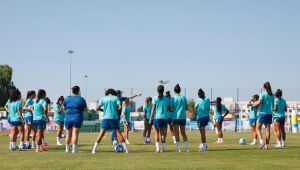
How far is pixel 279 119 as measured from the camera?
→ 23469 mm

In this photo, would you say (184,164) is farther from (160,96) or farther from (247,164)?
(160,96)

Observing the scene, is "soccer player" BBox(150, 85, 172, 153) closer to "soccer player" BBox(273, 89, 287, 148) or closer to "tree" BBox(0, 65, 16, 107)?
"soccer player" BBox(273, 89, 287, 148)

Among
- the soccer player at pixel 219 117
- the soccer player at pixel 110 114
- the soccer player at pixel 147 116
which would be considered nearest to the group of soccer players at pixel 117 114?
the soccer player at pixel 110 114

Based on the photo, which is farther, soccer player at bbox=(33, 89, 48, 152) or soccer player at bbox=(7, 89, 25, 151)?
soccer player at bbox=(7, 89, 25, 151)

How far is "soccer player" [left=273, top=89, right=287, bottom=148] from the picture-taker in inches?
909

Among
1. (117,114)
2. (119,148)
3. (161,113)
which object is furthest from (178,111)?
(119,148)

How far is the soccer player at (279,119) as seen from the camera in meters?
23.1

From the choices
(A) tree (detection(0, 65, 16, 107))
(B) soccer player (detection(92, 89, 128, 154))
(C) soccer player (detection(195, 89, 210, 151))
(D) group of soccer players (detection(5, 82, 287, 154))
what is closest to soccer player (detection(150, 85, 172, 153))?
(D) group of soccer players (detection(5, 82, 287, 154))

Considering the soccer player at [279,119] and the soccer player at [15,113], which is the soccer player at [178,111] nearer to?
the soccer player at [279,119]

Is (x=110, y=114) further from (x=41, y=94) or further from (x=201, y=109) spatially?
(x=201, y=109)

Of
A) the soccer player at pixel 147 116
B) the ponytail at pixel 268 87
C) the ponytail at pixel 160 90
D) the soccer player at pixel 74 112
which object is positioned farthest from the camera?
the soccer player at pixel 147 116

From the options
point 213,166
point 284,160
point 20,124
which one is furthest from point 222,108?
point 213,166

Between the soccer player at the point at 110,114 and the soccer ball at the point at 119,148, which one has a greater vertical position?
the soccer player at the point at 110,114

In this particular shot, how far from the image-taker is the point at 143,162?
1473 centimetres
